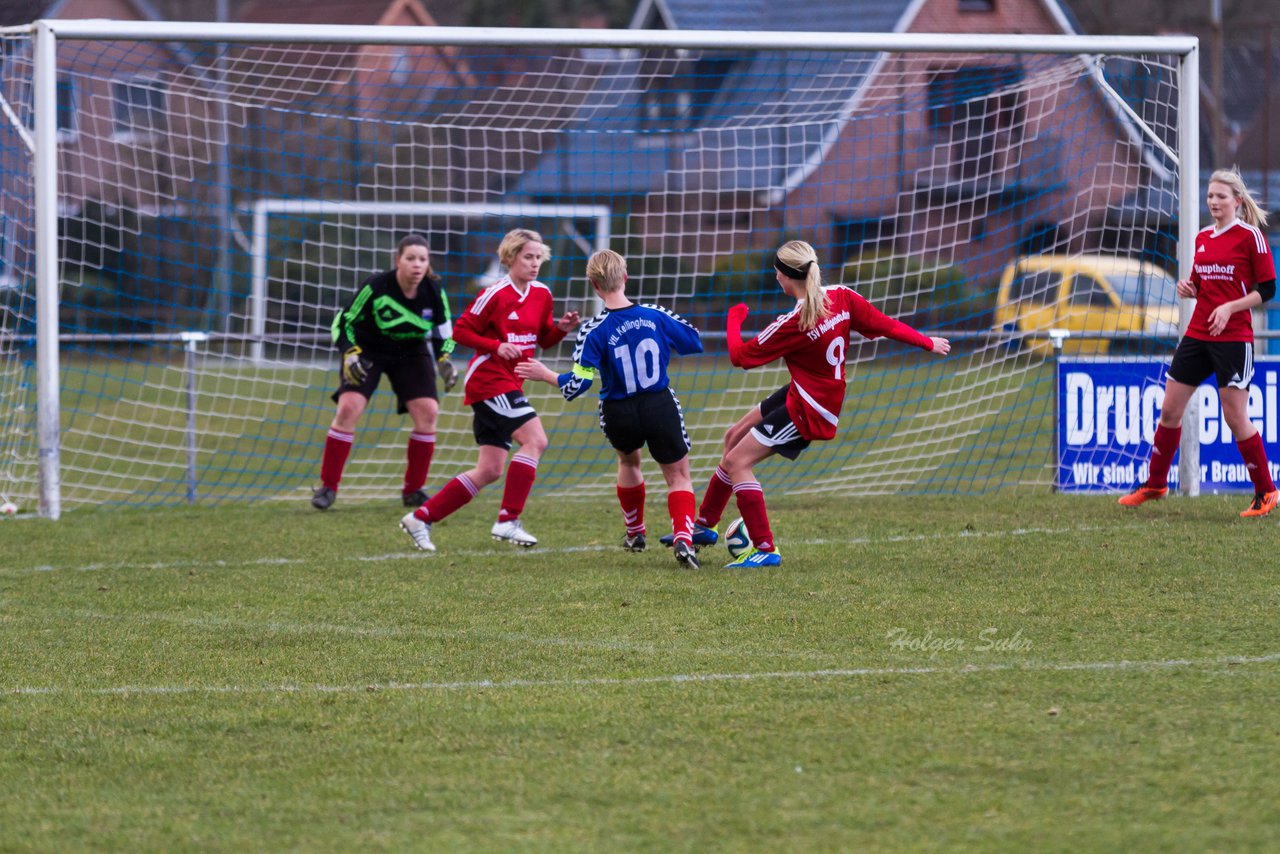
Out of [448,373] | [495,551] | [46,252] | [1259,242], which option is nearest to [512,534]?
[495,551]

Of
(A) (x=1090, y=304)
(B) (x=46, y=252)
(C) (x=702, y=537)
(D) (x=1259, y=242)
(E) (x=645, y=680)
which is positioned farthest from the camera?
Answer: (A) (x=1090, y=304)

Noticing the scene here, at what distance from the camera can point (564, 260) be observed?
69.2 feet

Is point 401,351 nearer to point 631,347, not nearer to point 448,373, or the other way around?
point 448,373

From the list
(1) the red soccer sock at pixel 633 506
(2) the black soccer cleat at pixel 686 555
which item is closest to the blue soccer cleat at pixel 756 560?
(2) the black soccer cleat at pixel 686 555

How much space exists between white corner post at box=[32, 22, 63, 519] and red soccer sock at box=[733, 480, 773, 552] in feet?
14.7

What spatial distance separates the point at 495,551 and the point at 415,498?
1886 millimetres

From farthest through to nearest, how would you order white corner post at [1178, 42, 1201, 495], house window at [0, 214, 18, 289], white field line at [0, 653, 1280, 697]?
house window at [0, 214, 18, 289]
white corner post at [1178, 42, 1201, 495]
white field line at [0, 653, 1280, 697]

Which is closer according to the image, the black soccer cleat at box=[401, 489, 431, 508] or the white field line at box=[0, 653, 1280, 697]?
the white field line at box=[0, 653, 1280, 697]

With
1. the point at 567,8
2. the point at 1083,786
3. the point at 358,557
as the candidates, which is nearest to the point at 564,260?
the point at 358,557

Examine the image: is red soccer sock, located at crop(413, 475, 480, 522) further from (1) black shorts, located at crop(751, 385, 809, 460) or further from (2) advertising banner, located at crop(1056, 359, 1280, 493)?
(2) advertising banner, located at crop(1056, 359, 1280, 493)

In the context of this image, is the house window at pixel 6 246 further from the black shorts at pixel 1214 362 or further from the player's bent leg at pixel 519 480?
the black shorts at pixel 1214 362

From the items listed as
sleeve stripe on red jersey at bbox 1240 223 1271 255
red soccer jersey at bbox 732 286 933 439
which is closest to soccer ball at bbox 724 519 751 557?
red soccer jersey at bbox 732 286 933 439

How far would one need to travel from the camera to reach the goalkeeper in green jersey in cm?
980

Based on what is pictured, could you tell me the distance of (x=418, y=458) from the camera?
33.7 ft
